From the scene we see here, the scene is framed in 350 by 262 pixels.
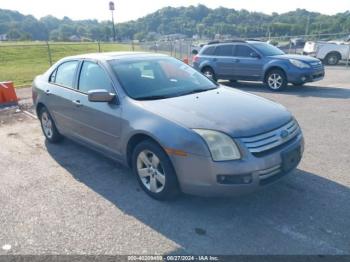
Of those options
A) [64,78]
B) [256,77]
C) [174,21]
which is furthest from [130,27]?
[64,78]

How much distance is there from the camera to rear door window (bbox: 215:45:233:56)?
11.5m

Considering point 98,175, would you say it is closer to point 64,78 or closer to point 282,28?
point 64,78

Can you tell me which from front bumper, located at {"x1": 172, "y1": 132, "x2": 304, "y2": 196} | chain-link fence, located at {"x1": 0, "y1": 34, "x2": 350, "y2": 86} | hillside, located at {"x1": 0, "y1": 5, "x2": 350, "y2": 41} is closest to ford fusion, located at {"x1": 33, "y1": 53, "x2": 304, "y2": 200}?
front bumper, located at {"x1": 172, "y1": 132, "x2": 304, "y2": 196}

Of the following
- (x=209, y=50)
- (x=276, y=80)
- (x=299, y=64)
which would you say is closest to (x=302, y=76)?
(x=299, y=64)

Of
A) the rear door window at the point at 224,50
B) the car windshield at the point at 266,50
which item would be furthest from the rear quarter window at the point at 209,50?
the car windshield at the point at 266,50

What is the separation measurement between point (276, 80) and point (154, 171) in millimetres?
7857

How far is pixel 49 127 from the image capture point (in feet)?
18.5

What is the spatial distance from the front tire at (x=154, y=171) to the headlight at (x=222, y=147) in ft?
1.69

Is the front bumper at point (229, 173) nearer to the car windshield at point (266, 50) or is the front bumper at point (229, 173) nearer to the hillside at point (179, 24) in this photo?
the car windshield at point (266, 50)

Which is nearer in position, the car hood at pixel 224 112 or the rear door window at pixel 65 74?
the car hood at pixel 224 112

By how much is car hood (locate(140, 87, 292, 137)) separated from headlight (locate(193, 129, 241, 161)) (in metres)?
0.08

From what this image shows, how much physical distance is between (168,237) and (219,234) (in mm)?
479

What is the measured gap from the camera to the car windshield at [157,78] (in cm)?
397

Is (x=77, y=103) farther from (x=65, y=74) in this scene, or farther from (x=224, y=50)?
(x=224, y=50)
